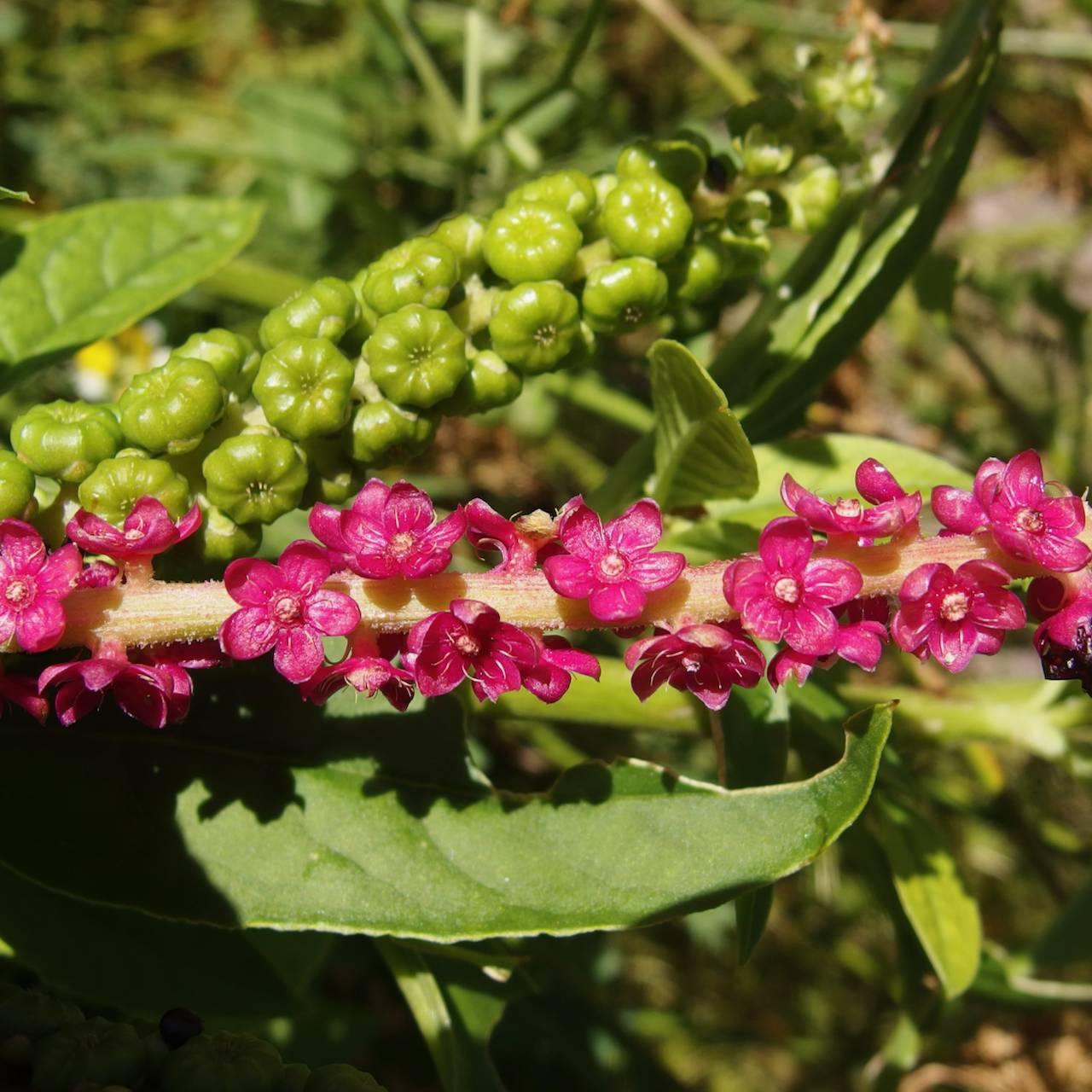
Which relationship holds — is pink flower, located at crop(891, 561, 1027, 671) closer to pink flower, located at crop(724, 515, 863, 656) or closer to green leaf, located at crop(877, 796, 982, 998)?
pink flower, located at crop(724, 515, 863, 656)

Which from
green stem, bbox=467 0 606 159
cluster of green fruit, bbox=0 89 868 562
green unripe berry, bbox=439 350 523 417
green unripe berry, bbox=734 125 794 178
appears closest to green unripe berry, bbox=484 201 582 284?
cluster of green fruit, bbox=0 89 868 562

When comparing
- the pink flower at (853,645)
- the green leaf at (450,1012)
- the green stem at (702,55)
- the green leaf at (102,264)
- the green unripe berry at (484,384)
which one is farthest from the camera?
the green stem at (702,55)

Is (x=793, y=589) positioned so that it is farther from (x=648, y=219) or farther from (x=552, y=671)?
(x=648, y=219)

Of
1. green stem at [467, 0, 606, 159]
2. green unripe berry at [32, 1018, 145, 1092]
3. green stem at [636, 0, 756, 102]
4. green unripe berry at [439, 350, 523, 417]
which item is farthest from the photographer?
green stem at [636, 0, 756, 102]

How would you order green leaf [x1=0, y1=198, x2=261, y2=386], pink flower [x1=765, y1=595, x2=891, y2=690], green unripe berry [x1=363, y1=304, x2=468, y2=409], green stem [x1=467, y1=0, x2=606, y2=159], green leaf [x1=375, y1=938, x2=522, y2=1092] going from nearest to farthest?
1. pink flower [x1=765, y1=595, x2=891, y2=690]
2. green unripe berry [x1=363, y1=304, x2=468, y2=409]
3. green leaf [x1=375, y1=938, x2=522, y2=1092]
4. green leaf [x1=0, y1=198, x2=261, y2=386]
5. green stem [x1=467, y1=0, x2=606, y2=159]

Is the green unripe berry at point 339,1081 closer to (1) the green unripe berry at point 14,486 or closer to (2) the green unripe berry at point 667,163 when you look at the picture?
(1) the green unripe berry at point 14,486

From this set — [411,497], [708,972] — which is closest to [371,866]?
[411,497]

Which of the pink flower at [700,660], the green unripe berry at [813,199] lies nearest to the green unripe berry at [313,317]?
the pink flower at [700,660]
